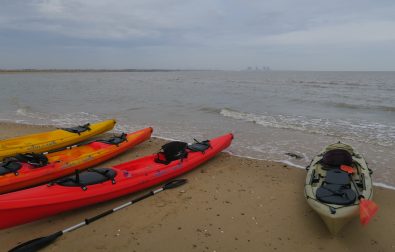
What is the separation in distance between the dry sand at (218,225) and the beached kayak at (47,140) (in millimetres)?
3519

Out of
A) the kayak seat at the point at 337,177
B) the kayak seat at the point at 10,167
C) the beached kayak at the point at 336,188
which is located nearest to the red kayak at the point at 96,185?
the kayak seat at the point at 10,167

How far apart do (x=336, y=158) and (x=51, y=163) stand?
5.72 meters

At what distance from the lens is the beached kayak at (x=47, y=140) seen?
24.8 feet

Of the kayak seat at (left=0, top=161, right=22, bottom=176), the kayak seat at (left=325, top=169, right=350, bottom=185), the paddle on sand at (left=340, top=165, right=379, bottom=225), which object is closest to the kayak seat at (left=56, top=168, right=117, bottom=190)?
the kayak seat at (left=0, top=161, right=22, bottom=176)

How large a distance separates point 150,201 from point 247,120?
891cm

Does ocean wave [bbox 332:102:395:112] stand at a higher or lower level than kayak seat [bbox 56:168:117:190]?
lower

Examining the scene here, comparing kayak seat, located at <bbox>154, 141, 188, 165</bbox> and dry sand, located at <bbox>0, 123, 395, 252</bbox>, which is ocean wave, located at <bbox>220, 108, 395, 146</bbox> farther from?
kayak seat, located at <bbox>154, 141, 188, 165</bbox>

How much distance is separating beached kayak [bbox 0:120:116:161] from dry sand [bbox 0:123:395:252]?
352 centimetres

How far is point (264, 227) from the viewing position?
15.2 ft

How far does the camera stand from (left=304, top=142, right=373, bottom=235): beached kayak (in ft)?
13.5

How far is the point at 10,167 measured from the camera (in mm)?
5785

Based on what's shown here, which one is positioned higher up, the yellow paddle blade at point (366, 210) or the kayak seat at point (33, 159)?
the yellow paddle blade at point (366, 210)

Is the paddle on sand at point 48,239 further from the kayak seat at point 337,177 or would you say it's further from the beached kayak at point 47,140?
the beached kayak at point 47,140

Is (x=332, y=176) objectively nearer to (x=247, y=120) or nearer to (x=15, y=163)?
(x=15, y=163)
